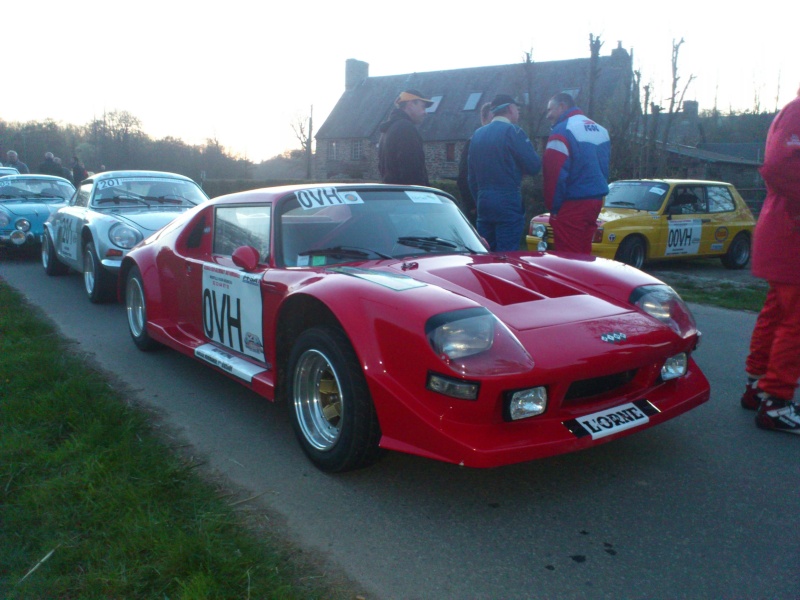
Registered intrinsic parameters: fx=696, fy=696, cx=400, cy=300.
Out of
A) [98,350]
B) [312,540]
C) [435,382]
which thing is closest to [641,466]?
[435,382]

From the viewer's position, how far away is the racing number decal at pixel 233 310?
3572 millimetres

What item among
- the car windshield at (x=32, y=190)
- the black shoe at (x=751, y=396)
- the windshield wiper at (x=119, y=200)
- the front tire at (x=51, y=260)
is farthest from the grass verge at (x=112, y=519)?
the car windshield at (x=32, y=190)

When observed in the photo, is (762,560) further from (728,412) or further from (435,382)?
(728,412)

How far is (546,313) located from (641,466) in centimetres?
86

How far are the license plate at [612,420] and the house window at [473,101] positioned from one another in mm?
40331

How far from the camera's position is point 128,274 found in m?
5.36

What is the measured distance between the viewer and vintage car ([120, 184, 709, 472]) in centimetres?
256

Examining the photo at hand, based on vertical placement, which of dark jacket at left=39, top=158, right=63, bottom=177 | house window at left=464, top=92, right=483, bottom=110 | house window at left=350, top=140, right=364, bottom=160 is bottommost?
dark jacket at left=39, top=158, right=63, bottom=177

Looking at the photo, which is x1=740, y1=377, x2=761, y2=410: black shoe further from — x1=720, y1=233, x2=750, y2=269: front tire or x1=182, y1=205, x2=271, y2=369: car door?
x1=720, y1=233, x2=750, y2=269: front tire

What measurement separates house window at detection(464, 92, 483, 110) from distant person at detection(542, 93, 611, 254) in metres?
37.4

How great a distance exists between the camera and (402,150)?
6.05m

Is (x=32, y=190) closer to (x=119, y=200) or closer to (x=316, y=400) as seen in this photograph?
(x=119, y=200)

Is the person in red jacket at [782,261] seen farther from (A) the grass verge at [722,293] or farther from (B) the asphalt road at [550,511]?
(A) the grass verge at [722,293]

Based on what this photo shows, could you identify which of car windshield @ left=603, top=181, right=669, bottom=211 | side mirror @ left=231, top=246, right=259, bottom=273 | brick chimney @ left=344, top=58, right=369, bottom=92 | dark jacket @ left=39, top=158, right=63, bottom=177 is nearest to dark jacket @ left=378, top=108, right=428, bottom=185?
side mirror @ left=231, top=246, right=259, bottom=273
